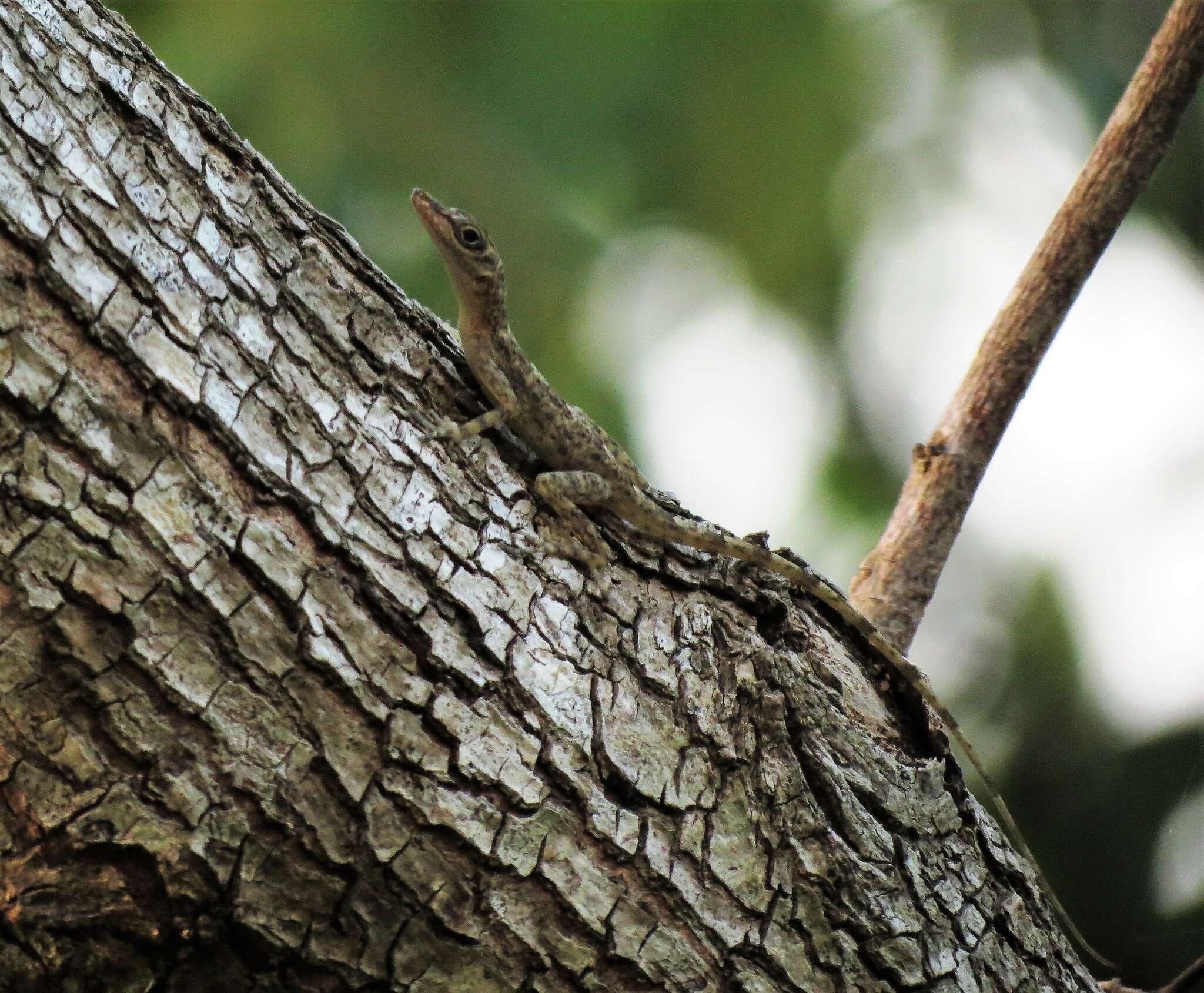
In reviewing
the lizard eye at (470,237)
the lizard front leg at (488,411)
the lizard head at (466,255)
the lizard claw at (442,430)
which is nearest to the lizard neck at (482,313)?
the lizard head at (466,255)

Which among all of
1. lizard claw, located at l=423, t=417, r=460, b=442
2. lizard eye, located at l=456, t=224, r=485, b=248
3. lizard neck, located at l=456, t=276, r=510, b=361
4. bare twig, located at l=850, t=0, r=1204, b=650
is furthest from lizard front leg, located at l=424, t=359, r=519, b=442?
bare twig, located at l=850, t=0, r=1204, b=650

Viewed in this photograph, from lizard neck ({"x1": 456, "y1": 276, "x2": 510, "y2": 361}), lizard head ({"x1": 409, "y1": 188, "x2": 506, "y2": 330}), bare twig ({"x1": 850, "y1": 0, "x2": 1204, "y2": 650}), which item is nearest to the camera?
bare twig ({"x1": 850, "y1": 0, "x2": 1204, "y2": 650})

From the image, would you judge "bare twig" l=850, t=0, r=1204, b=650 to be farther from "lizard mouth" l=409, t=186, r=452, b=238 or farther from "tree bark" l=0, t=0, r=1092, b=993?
"lizard mouth" l=409, t=186, r=452, b=238

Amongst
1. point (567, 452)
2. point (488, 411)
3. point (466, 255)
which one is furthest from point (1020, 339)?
point (466, 255)

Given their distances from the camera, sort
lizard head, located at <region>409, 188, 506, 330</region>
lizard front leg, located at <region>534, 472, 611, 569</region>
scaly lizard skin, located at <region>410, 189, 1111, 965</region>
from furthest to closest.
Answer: lizard head, located at <region>409, 188, 506, 330</region>, scaly lizard skin, located at <region>410, 189, 1111, 965</region>, lizard front leg, located at <region>534, 472, 611, 569</region>

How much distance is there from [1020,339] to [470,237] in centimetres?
248

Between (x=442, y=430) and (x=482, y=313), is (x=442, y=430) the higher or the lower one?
the lower one

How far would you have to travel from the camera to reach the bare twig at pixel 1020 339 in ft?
13.5

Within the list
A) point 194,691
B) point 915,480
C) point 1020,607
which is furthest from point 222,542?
point 1020,607

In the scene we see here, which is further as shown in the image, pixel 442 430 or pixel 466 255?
pixel 466 255

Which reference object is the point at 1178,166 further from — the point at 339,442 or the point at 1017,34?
the point at 339,442

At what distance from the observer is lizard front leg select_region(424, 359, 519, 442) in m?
3.04

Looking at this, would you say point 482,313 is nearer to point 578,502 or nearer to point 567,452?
point 567,452

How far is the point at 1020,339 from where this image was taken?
162 inches
